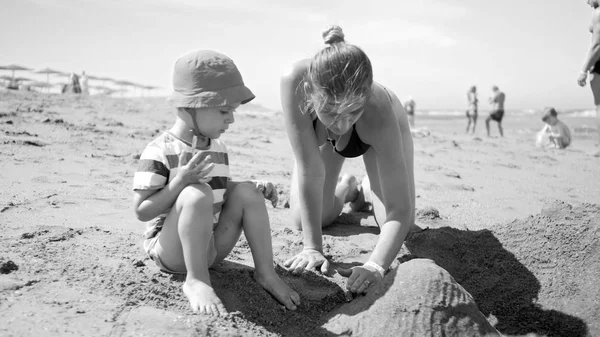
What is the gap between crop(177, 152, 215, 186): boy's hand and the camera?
2.09 m

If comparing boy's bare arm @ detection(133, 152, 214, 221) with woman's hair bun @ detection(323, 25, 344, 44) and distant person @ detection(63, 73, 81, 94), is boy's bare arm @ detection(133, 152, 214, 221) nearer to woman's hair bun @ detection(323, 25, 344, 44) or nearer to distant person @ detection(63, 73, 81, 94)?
woman's hair bun @ detection(323, 25, 344, 44)

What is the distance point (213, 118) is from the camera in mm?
2281

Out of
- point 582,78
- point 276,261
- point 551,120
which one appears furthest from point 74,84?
point 276,261

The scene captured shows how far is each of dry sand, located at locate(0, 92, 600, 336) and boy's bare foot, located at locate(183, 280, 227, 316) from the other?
4cm

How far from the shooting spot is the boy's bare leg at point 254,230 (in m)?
2.37

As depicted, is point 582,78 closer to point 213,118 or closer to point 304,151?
point 304,151

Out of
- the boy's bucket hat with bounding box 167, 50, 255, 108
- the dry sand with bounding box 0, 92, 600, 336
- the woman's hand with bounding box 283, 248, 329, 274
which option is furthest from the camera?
the woman's hand with bounding box 283, 248, 329, 274

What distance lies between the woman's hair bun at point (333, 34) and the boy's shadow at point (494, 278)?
1.34 metres

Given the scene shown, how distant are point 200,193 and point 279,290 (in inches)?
23.7

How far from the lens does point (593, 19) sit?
529cm

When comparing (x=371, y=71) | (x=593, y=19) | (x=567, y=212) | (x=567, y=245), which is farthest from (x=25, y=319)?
(x=593, y=19)

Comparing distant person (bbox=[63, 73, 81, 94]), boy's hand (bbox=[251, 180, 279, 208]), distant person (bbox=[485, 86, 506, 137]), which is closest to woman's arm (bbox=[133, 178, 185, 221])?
boy's hand (bbox=[251, 180, 279, 208])

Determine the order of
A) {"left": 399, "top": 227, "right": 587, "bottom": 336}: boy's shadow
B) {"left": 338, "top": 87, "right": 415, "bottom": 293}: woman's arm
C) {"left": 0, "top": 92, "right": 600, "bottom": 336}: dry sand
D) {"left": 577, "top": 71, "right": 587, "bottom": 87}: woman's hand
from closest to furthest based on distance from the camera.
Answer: {"left": 0, "top": 92, "right": 600, "bottom": 336}: dry sand < {"left": 338, "top": 87, "right": 415, "bottom": 293}: woman's arm < {"left": 399, "top": 227, "right": 587, "bottom": 336}: boy's shadow < {"left": 577, "top": 71, "right": 587, "bottom": 87}: woman's hand

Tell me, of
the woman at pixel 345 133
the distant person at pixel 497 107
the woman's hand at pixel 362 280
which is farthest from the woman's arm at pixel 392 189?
the distant person at pixel 497 107
